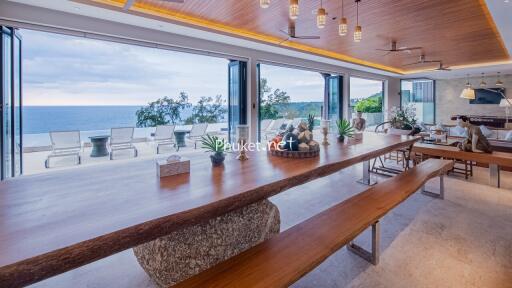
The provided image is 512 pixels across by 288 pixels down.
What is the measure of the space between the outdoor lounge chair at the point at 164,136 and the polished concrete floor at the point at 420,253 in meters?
3.50

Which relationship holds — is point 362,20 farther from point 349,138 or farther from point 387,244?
point 387,244

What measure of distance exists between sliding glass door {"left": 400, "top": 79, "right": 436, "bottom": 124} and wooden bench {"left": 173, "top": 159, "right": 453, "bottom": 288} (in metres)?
10.4

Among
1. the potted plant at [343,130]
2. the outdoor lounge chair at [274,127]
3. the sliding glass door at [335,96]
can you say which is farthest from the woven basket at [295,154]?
the sliding glass door at [335,96]

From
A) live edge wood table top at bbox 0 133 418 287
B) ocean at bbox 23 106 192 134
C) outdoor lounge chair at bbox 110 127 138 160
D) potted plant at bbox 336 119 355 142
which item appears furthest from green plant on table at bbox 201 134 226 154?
ocean at bbox 23 106 192 134

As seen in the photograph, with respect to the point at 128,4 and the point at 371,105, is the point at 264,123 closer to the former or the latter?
the point at 128,4

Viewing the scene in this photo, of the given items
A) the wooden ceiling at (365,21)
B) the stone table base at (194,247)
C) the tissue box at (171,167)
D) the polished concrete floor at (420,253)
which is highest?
the wooden ceiling at (365,21)

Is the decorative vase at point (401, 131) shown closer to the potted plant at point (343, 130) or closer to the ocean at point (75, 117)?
the potted plant at point (343, 130)

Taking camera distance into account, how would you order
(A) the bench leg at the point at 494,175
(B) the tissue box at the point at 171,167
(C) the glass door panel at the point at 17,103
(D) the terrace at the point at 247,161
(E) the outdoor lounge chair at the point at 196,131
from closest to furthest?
(D) the terrace at the point at 247,161, (B) the tissue box at the point at 171,167, (C) the glass door panel at the point at 17,103, (A) the bench leg at the point at 494,175, (E) the outdoor lounge chair at the point at 196,131

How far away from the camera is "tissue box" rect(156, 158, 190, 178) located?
1.54 meters

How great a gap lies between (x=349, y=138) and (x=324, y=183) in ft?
3.95

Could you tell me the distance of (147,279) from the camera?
1920 mm

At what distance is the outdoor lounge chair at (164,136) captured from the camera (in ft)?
19.1

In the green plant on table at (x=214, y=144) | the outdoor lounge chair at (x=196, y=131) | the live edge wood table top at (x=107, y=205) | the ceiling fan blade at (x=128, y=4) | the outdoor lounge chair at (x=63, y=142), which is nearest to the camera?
the live edge wood table top at (x=107, y=205)

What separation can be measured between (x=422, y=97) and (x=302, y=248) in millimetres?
12234
